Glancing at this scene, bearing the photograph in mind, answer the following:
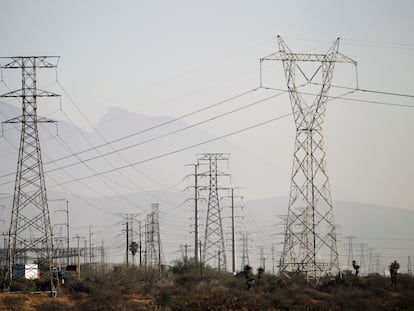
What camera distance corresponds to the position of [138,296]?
69.1 meters

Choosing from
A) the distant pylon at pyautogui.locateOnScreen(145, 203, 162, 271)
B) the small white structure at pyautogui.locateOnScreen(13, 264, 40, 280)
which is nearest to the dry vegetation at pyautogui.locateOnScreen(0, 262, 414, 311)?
the small white structure at pyautogui.locateOnScreen(13, 264, 40, 280)

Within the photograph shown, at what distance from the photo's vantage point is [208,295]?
1994 inches

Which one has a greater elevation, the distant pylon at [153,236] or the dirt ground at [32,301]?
the distant pylon at [153,236]

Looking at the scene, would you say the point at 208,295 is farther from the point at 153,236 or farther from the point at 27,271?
the point at 153,236

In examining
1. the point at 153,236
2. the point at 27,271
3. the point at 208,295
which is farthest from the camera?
the point at 153,236

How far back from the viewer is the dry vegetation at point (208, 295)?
51.0m

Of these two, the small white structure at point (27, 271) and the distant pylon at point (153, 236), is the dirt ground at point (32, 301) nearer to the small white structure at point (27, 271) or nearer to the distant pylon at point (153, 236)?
the small white structure at point (27, 271)

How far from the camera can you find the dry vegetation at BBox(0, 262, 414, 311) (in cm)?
5103

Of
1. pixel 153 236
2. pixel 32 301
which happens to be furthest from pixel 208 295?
pixel 153 236

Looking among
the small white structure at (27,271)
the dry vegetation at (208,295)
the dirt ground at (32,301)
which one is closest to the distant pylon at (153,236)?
the dry vegetation at (208,295)

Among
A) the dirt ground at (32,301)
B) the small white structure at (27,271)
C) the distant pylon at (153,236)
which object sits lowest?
the dirt ground at (32,301)

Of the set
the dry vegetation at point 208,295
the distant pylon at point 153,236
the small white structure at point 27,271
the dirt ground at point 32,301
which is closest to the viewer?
the dry vegetation at point 208,295

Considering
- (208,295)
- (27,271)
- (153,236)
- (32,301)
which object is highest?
(153,236)

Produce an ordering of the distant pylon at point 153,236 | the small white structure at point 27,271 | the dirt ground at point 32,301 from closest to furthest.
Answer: the dirt ground at point 32,301, the small white structure at point 27,271, the distant pylon at point 153,236
